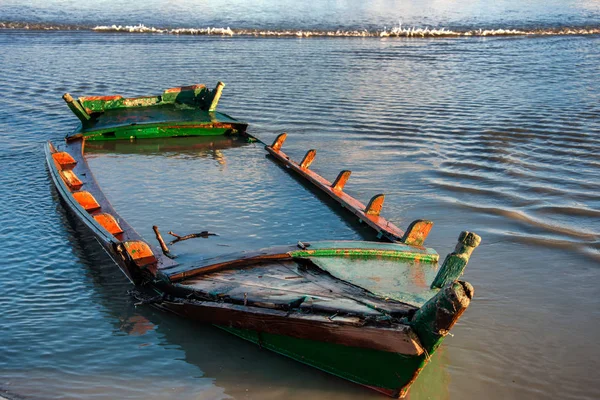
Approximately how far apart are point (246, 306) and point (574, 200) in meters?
4.41

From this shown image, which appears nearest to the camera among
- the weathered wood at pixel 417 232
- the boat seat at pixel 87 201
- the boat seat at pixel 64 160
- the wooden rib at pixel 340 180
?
the weathered wood at pixel 417 232

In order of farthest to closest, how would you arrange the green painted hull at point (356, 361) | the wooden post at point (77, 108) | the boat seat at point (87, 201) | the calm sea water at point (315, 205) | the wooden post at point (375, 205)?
1. the wooden post at point (77, 108)
2. the boat seat at point (87, 201)
3. the wooden post at point (375, 205)
4. the calm sea water at point (315, 205)
5. the green painted hull at point (356, 361)

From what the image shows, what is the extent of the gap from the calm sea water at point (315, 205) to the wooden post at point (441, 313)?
73 centimetres

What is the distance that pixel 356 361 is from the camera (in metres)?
3.69

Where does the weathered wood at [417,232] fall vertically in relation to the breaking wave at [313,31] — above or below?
above

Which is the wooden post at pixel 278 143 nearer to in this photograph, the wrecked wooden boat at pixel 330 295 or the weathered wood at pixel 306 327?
the wrecked wooden boat at pixel 330 295

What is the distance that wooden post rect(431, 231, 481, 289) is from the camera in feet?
11.6

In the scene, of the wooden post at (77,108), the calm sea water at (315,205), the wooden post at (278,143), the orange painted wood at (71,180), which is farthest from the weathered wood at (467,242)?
the wooden post at (77,108)

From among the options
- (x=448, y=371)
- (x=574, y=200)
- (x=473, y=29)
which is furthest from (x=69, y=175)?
(x=473, y=29)

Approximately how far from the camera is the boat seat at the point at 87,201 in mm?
6215

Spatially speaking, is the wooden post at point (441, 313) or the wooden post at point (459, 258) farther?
the wooden post at point (459, 258)

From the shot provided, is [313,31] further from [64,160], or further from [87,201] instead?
[87,201]

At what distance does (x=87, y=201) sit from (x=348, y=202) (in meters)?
2.54

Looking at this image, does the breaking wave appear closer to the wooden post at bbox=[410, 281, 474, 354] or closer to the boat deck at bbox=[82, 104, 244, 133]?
the boat deck at bbox=[82, 104, 244, 133]
